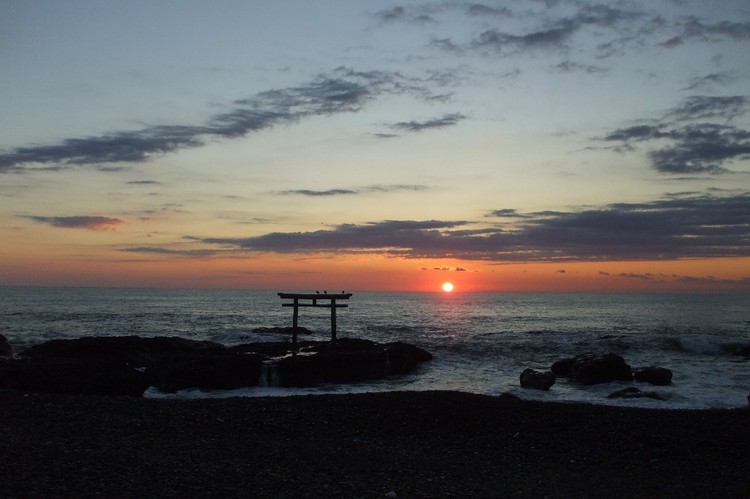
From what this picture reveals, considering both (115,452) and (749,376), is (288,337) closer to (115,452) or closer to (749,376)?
(749,376)

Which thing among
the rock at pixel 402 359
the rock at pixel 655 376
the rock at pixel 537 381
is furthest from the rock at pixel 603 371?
the rock at pixel 402 359

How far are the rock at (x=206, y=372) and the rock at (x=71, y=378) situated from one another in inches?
35.6

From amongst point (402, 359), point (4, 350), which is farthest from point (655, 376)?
point (4, 350)

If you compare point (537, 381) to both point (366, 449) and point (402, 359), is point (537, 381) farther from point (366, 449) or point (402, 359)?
point (366, 449)

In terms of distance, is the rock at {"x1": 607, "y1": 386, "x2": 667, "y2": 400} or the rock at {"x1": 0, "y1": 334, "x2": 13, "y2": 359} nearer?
the rock at {"x1": 607, "y1": 386, "x2": 667, "y2": 400}

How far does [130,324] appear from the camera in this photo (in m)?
59.9

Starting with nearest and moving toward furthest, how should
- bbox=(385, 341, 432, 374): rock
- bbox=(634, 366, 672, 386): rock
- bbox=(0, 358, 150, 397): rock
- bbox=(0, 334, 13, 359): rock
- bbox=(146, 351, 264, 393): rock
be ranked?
bbox=(0, 358, 150, 397): rock → bbox=(146, 351, 264, 393): rock → bbox=(634, 366, 672, 386): rock → bbox=(385, 341, 432, 374): rock → bbox=(0, 334, 13, 359): rock

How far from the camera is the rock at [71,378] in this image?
70.4ft

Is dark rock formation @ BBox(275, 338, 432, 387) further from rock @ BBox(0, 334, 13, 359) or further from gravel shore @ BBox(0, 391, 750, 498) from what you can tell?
rock @ BBox(0, 334, 13, 359)

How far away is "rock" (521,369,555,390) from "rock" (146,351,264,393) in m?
11.6

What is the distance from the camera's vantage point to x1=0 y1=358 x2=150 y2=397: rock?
70.4 feet

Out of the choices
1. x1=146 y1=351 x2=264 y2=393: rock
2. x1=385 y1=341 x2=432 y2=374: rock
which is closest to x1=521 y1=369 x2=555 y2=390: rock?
x1=385 y1=341 x2=432 y2=374: rock

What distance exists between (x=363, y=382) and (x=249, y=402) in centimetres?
944

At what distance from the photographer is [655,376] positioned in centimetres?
2541
